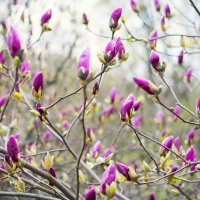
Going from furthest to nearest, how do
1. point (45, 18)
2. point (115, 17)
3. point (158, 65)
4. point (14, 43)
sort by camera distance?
point (45, 18)
point (115, 17)
point (158, 65)
point (14, 43)

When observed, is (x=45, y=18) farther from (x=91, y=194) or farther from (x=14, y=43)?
(x=91, y=194)

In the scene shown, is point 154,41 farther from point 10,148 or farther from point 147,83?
point 10,148

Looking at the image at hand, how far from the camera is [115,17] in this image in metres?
1.51

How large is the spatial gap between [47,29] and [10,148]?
32.5 inches

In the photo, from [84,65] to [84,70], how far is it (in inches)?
1.3

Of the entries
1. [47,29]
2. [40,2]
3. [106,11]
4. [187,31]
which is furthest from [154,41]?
[106,11]

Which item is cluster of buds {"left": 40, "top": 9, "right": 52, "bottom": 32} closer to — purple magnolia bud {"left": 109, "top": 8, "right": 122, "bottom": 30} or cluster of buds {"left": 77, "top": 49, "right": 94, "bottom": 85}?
purple magnolia bud {"left": 109, "top": 8, "right": 122, "bottom": 30}

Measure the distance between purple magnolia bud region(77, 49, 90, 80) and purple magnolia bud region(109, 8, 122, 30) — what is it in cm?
45

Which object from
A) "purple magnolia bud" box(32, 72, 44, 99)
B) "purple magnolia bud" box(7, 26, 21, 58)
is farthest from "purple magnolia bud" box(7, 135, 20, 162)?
"purple magnolia bud" box(7, 26, 21, 58)

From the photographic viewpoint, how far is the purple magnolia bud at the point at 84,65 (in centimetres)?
103

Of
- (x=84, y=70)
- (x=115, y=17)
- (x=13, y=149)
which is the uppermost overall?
(x=115, y=17)

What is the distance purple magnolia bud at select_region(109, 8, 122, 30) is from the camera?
150 centimetres

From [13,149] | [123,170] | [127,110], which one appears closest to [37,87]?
[13,149]

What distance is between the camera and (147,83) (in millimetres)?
1292
